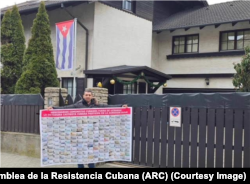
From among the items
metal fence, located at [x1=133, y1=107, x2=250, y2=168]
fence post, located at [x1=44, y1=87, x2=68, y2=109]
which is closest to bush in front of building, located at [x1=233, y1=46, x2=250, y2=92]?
metal fence, located at [x1=133, y1=107, x2=250, y2=168]

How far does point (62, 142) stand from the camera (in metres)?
5.67

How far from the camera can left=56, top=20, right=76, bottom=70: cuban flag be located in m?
9.63

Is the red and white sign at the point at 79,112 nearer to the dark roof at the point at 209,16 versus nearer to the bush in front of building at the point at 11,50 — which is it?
the bush in front of building at the point at 11,50

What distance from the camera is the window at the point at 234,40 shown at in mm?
16228

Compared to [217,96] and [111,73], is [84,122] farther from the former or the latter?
[111,73]

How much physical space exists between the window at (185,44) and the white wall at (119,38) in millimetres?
2365

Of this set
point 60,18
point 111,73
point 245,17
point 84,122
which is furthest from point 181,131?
point 245,17

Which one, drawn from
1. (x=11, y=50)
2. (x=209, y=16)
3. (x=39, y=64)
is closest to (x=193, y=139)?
(x=39, y=64)

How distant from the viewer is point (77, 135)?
569 centimetres

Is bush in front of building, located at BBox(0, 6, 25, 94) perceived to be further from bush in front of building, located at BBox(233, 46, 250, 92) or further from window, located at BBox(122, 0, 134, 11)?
bush in front of building, located at BBox(233, 46, 250, 92)

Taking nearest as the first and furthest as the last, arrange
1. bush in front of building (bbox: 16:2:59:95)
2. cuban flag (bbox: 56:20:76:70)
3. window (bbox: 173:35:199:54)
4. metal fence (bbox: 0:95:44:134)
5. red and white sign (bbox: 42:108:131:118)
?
red and white sign (bbox: 42:108:131:118) < metal fence (bbox: 0:95:44:134) < cuban flag (bbox: 56:20:76:70) < bush in front of building (bbox: 16:2:59:95) < window (bbox: 173:35:199:54)

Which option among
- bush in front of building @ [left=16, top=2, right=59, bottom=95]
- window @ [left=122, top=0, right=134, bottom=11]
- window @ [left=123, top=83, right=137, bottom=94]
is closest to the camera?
bush in front of building @ [left=16, top=2, right=59, bottom=95]

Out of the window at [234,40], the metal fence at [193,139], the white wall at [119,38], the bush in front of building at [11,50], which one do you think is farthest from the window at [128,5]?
the metal fence at [193,139]

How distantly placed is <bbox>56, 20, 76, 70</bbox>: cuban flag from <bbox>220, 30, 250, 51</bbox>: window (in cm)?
1047
